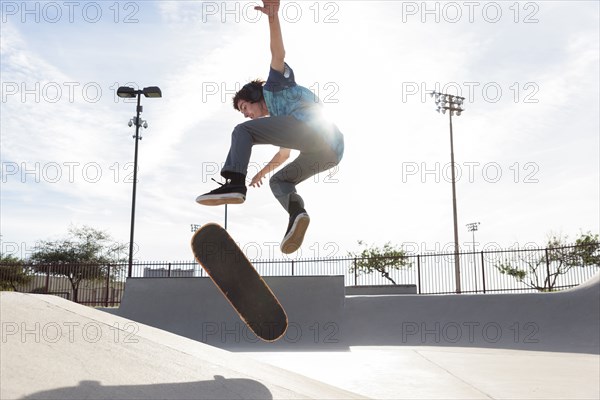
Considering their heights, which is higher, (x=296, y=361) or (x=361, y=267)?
(x=361, y=267)

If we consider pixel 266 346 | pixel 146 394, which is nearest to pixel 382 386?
pixel 146 394

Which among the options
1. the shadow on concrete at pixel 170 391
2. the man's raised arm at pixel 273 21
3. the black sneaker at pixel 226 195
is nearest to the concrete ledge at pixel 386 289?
the shadow on concrete at pixel 170 391

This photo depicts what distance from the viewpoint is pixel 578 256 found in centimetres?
2059

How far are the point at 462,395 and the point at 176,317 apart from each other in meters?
10.0

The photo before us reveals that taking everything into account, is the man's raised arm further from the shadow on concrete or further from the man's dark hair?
the shadow on concrete

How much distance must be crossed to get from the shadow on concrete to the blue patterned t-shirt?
6.37ft

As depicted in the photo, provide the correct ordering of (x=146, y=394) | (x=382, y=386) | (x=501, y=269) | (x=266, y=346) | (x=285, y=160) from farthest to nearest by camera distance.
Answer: (x=501, y=269)
(x=266, y=346)
(x=382, y=386)
(x=285, y=160)
(x=146, y=394)

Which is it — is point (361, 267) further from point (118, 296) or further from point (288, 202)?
point (288, 202)

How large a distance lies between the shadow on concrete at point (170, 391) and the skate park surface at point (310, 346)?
0.01 meters

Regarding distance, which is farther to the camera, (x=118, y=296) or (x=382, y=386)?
(x=118, y=296)

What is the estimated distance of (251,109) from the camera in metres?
4.16

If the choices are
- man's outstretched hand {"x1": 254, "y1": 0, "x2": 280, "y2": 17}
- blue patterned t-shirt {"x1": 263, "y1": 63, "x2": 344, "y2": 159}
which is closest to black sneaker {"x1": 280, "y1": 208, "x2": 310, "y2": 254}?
blue patterned t-shirt {"x1": 263, "y1": 63, "x2": 344, "y2": 159}

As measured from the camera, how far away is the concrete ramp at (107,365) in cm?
282

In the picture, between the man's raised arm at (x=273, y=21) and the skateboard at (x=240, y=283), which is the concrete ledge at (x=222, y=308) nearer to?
the skateboard at (x=240, y=283)
